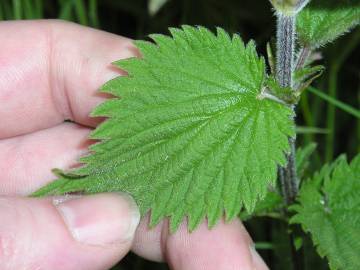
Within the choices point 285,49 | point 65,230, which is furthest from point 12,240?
point 285,49

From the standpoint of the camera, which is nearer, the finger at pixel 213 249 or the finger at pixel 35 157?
the finger at pixel 213 249

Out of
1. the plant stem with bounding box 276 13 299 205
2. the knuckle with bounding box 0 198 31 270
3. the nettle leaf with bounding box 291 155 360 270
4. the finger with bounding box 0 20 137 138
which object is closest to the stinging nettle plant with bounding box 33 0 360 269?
the plant stem with bounding box 276 13 299 205

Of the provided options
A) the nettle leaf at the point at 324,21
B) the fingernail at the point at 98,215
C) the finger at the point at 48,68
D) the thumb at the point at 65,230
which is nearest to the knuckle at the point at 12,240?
the thumb at the point at 65,230

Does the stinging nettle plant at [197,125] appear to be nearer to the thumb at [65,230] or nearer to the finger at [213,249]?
the thumb at [65,230]

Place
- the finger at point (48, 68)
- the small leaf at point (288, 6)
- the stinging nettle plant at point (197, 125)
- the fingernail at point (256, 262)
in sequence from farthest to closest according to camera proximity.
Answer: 1. the finger at point (48, 68)
2. the fingernail at point (256, 262)
3. the stinging nettle plant at point (197, 125)
4. the small leaf at point (288, 6)

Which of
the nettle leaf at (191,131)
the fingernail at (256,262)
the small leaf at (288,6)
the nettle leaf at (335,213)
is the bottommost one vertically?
the fingernail at (256,262)

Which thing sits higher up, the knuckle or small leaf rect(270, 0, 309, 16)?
small leaf rect(270, 0, 309, 16)

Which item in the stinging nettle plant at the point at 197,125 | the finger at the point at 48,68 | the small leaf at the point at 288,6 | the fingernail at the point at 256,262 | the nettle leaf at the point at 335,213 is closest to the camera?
the small leaf at the point at 288,6

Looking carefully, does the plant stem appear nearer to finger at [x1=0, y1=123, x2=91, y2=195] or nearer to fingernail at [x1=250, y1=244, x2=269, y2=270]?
A: fingernail at [x1=250, y1=244, x2=269, y2=270]
